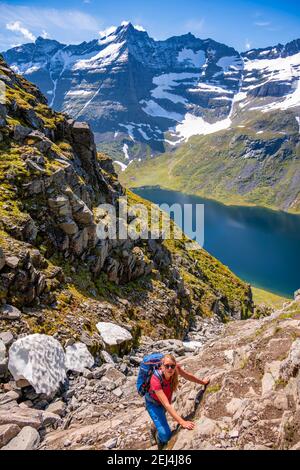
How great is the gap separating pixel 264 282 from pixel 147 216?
12024cm

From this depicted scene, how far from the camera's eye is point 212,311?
52625mm

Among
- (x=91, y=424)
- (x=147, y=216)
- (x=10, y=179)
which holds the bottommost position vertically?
(x=91, y=424)

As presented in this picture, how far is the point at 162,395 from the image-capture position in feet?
39.4

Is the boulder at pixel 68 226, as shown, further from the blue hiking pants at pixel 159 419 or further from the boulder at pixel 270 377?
the boulder at pixel 270 377

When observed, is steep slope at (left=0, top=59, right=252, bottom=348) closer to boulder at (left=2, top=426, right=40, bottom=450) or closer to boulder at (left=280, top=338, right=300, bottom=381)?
boulder at (left=2, top=426, right=40, bottom=450)

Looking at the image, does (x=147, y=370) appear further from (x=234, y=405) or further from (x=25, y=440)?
(x=25, y=440)

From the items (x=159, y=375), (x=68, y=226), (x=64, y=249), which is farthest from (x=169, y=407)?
(x=68, y=226)

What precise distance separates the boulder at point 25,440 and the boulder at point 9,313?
24.9ft

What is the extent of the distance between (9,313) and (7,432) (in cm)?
822

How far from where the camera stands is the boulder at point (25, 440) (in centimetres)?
1429

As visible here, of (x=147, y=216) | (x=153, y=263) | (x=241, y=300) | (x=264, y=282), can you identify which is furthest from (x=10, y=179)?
(x=264, y=282)

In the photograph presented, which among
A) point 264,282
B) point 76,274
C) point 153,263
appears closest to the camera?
point 76,274
